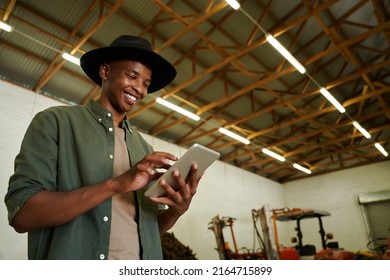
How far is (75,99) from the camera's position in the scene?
8195 mm

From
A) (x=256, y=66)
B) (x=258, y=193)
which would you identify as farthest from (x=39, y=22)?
(x=258, y=193)

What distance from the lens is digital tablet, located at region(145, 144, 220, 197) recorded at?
97cm

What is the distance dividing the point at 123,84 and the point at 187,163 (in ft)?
1.63

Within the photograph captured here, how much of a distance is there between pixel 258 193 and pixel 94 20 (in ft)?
34.9

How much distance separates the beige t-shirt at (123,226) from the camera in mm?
973

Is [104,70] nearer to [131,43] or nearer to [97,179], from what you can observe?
[131,43]

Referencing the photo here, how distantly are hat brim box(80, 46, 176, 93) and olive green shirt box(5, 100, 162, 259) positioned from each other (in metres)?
0.32

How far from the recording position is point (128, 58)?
130cm

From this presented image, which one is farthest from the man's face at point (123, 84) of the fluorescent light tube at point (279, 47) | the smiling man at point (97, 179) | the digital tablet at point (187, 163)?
the fluorescent light tube at point (279, 47)

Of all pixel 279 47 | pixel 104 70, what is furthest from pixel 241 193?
pixel 104 70

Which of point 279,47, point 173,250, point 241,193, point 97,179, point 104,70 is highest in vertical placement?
point 279,47

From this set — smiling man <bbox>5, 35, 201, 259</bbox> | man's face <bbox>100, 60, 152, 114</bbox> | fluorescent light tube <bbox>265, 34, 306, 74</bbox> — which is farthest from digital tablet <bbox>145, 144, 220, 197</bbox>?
fluorescent light tube <bbox>265, 34, 306, 74</bbox>

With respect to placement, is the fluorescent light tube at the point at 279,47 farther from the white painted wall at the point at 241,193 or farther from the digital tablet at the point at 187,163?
the white painted wall at the point at 241,193

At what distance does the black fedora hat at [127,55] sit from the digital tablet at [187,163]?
0.57 metres
